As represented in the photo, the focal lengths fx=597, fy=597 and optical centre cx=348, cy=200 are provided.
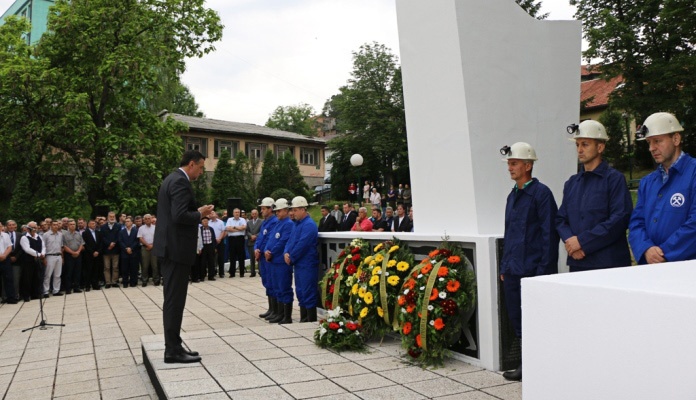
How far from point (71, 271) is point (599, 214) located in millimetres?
12926

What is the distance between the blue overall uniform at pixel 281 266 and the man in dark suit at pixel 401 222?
14.7 feet

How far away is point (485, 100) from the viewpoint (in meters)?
5.59

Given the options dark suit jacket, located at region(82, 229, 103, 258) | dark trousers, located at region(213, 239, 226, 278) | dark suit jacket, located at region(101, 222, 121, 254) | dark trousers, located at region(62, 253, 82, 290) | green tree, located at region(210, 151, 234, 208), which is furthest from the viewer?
green tree, located at region(210, 151, 234, 208)

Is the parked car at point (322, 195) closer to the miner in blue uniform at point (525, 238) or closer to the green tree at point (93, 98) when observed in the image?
the green tree at point (93, 98)

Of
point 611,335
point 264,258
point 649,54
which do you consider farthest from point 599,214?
point 649,54

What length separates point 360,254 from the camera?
660 centimetres

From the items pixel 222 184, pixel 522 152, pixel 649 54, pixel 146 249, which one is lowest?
pixel 146 249

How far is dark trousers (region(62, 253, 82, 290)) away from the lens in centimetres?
1388

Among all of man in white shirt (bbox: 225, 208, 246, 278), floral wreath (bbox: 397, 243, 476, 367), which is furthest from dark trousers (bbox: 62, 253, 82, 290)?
floral wreath (bbox: 397, 243, 476, 367)

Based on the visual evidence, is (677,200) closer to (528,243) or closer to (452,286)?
(528,243)

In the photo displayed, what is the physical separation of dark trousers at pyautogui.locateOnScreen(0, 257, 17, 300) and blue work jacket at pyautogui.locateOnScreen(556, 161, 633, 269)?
11.8 metres

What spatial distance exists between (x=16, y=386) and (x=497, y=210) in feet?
15.4

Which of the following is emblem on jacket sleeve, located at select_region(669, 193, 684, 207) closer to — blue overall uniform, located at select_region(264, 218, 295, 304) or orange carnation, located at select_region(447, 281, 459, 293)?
orange carnation, located at select_region(447, 281, 459, 293)

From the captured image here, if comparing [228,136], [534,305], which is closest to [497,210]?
[534,305]
